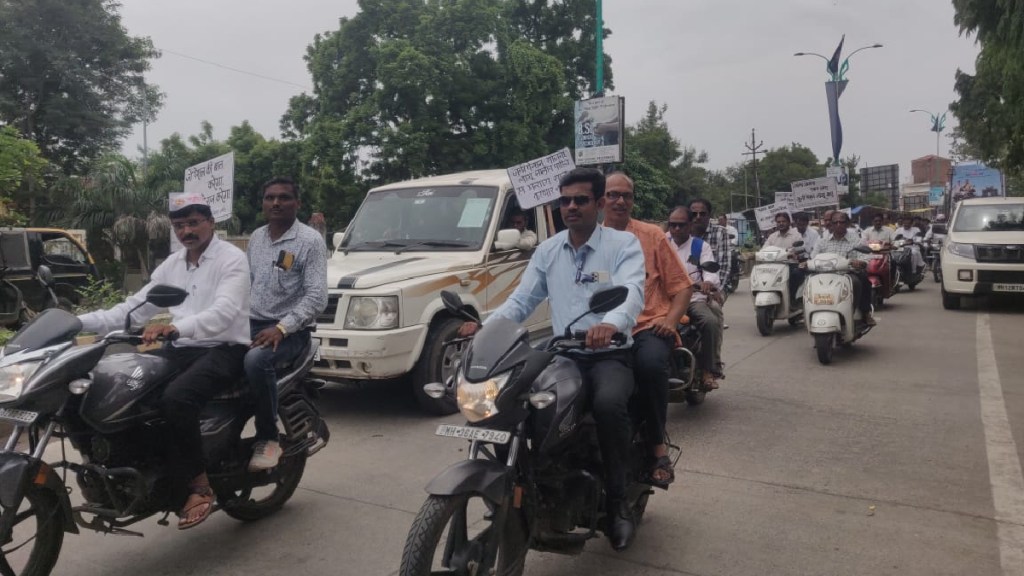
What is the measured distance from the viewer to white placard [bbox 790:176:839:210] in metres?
15.9

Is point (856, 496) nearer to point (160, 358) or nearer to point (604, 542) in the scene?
point (604, 542)

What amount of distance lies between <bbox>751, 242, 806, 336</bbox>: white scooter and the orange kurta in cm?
696

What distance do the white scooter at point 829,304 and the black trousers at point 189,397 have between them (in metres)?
6.87

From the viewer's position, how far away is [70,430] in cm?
362

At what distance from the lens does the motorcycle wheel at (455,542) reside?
9.33 feet

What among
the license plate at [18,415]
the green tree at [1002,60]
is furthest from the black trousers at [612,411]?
the green tree at [1002,60]

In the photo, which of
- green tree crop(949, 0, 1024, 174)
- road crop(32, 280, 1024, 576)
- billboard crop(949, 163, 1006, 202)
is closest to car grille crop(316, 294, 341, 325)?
road crop(32, 280, 1024, 576)

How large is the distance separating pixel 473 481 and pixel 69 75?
32.0 meters

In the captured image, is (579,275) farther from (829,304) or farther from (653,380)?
(829,304)

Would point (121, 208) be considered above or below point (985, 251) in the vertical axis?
above

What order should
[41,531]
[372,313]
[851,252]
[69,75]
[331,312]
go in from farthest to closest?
1. [69,75]
2. [851,252]
3. [331,312]
4. [372,313]
5. [41,531]

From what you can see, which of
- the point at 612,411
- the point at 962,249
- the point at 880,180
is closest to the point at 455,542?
the point at 612,411

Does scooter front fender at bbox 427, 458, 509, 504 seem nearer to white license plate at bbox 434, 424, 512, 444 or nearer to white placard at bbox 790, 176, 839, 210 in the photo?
white license plate at bbox 434, 424, 512, 444

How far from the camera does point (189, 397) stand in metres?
3.77
